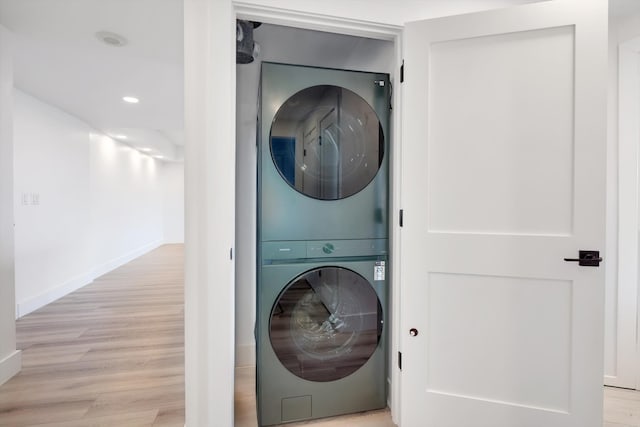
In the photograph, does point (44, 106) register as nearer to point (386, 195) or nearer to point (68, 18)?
point (68, 18)

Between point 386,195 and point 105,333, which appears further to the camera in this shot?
point 105,333

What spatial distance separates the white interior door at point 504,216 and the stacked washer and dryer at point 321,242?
7.9 inches

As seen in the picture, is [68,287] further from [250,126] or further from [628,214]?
[628,214]

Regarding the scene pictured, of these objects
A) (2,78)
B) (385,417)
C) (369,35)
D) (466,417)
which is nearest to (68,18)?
(2,78)

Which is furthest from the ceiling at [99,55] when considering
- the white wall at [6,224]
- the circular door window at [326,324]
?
the circular door window at [326,324]

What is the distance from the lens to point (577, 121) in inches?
51.3

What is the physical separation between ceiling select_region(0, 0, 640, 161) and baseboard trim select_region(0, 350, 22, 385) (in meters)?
2.15

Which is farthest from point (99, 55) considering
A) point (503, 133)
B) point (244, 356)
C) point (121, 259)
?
point (121, 259)

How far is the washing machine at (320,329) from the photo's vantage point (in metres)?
1.49

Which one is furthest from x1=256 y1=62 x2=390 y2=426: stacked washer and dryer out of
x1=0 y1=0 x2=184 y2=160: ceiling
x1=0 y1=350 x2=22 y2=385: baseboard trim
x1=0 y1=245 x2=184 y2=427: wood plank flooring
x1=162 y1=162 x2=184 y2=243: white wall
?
x1=162 y1=162 x2=184 y2=243: white wall

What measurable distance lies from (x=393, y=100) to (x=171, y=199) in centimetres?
782

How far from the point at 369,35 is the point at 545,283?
148 centimetres

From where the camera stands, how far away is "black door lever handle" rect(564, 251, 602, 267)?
49.9 inches

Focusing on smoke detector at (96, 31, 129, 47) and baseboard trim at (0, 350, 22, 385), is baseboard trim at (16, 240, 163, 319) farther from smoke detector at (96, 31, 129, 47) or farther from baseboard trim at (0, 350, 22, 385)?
smoke detector at (96, 31, 129, 47)
